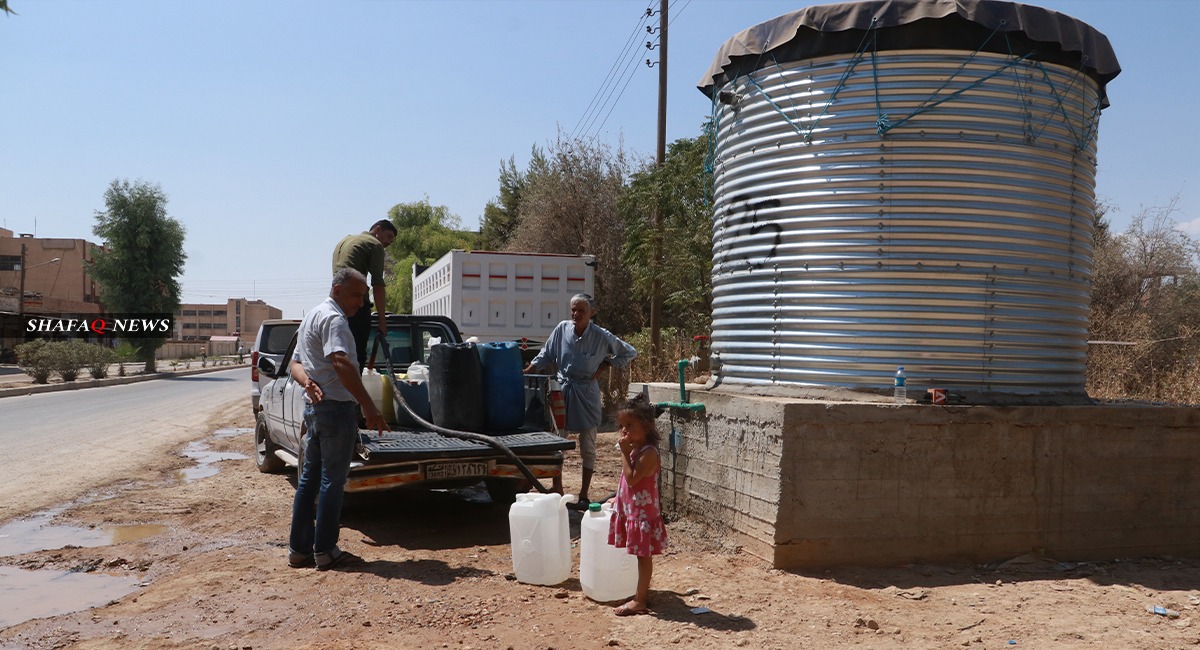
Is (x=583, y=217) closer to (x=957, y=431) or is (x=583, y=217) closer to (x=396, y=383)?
(x=396, y=383)

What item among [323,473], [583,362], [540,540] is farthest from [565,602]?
[583,362]

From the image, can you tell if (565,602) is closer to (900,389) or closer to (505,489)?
(900,389)

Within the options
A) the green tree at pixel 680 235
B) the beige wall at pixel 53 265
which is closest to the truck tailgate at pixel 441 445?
the green tree at pixel 680 235

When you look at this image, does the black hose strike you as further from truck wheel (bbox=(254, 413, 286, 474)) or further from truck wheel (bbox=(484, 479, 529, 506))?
truck wheel (bbox=(254, 413, 286, 474))

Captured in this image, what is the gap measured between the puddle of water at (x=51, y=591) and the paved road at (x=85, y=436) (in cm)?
227

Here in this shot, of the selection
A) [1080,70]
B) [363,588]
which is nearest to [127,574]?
[363,588]

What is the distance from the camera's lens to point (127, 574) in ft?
18.1

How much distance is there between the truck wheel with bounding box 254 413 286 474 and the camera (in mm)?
9875

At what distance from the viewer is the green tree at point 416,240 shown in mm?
56250

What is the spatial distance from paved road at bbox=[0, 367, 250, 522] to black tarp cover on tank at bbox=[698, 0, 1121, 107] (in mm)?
7083

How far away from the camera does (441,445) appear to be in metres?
6.54

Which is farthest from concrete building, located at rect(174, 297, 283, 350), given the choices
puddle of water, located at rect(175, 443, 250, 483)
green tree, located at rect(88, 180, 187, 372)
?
puddle of water, located at rect(175, 443, 250, 483)

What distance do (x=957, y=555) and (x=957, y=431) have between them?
77cm

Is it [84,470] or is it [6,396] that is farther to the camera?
[6,396]
